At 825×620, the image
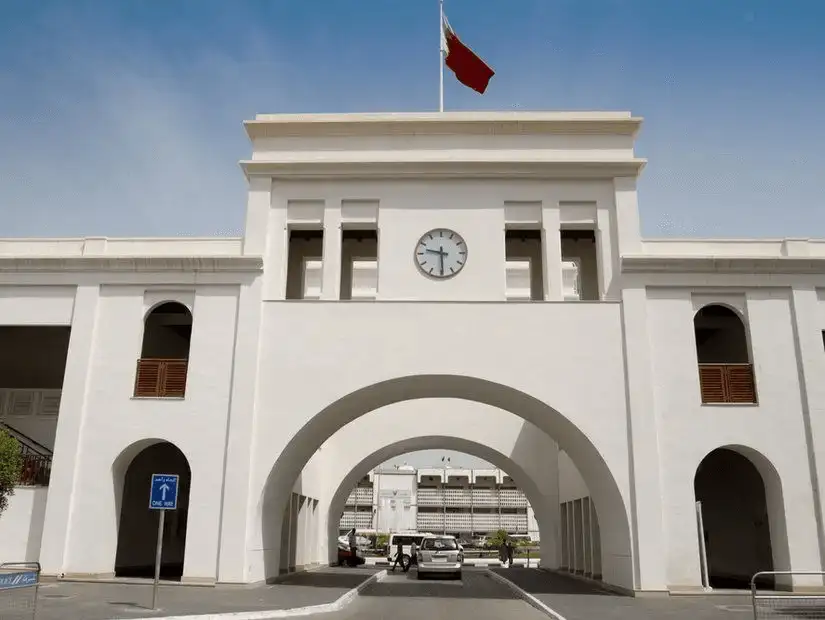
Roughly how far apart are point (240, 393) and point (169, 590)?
471 cm

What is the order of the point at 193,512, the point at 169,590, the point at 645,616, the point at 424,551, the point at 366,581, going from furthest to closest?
the point at 424,551 → the point at 366,581 → the point at 193,512 → the point at 169,590 → the point at 645,616

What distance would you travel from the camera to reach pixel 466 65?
21250mm

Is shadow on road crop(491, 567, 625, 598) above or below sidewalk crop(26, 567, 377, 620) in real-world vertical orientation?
below

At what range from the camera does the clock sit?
19781 millimetres

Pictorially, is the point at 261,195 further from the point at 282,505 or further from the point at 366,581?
the point at 366,581

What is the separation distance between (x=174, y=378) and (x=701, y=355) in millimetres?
16159

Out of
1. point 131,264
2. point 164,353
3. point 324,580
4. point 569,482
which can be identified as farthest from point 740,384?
point 164,353

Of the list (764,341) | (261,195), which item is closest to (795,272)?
(764,341)

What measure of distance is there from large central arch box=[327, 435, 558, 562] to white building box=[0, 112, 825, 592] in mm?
9451

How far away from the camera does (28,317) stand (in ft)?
66.5

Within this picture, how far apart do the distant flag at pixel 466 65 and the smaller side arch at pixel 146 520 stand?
45.0ft

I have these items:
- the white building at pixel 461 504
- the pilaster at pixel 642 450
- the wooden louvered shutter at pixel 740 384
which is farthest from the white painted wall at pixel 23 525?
the white building at pixel 461 504

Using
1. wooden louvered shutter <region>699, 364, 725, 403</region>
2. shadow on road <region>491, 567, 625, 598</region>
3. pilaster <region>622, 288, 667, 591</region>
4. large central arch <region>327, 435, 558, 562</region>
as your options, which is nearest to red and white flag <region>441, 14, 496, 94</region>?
A: pilaster <region>622, 288, 667, 591</region>

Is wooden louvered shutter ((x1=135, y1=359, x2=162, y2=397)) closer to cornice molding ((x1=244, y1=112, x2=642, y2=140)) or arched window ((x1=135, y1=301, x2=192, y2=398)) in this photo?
arched window ((x1=135, y1=301, x2=192, y2=398))
